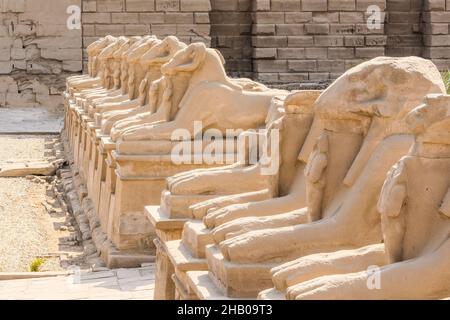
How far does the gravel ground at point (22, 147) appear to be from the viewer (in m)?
16.9

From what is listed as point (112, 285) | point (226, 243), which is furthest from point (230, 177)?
point (226, 243)

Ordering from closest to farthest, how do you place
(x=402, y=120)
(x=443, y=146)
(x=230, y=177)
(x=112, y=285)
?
(x=443, y=146) < (x=402, y=120) < (x=230, y=177) < (x=112, y=285)

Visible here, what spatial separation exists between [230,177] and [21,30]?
1645 centimetres

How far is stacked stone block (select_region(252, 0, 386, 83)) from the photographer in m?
22.7

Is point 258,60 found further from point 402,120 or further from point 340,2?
point 402,120

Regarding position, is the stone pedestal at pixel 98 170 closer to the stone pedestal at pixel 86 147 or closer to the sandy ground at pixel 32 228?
the sandy ground at pixel 32 228

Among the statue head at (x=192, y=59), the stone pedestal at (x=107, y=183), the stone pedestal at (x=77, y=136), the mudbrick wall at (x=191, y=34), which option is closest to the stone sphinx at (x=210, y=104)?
the statue head at (x=192, y=59)

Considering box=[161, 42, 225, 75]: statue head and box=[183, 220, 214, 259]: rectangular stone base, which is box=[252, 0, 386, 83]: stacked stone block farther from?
box=[183, 220, 214, 259]: rectangular stone base

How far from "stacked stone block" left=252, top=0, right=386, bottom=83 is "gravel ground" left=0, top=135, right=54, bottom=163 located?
544cm

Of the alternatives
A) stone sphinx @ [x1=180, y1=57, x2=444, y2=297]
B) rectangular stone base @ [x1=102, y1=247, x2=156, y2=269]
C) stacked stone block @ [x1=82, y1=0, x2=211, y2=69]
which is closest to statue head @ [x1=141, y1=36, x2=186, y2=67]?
rectangular stone base @ [x1=102, y1=247, x2=156, y2=269]

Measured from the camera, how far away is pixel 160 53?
430 inches

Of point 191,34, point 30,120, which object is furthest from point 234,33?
point 30,120

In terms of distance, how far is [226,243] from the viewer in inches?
203

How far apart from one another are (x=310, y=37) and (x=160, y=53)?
40.3 ft
